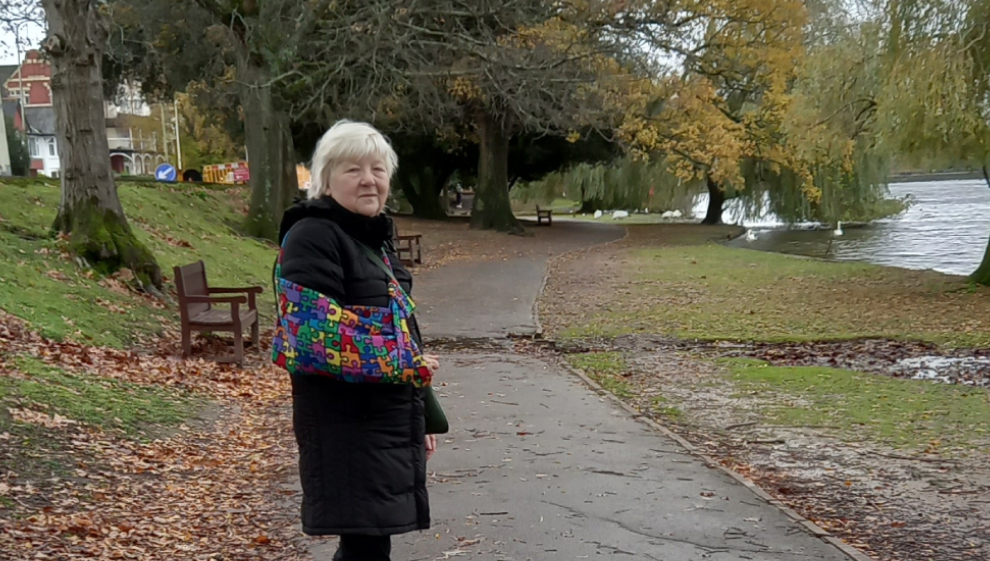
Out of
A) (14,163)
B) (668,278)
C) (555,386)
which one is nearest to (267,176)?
(668,278)

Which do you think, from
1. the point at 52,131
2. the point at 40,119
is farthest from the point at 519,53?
the point at 40,119

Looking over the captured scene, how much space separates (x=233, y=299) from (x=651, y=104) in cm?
3017

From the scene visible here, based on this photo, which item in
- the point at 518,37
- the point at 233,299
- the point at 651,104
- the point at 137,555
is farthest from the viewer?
the point at 651,104

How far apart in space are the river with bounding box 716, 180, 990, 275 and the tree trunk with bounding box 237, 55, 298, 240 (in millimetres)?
16557

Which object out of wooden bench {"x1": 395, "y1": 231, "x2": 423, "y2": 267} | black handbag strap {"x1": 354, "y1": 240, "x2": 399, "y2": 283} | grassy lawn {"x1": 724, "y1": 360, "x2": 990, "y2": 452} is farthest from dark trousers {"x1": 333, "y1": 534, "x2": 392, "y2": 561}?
wooden bench {"x1": 395, "y1": 231, "x2": 423, "y2": 267}

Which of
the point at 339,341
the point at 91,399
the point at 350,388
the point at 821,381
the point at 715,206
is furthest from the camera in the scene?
the point at 715,206

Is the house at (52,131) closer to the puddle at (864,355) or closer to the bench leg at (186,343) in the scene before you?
the bench leg at (186,343)

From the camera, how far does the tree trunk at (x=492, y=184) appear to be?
3700 centimetres

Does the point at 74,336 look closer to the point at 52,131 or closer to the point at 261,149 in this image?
the point at 261,149

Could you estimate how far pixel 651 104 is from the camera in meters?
38.6

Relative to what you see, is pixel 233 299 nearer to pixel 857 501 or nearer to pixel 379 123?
pixel 857 501

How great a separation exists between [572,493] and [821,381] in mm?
4805

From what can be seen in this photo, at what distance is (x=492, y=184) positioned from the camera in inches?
1469

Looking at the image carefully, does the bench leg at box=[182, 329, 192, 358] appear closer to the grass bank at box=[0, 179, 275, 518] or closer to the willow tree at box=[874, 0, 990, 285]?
the grass bank at box=[0, 179, 275, 518]
